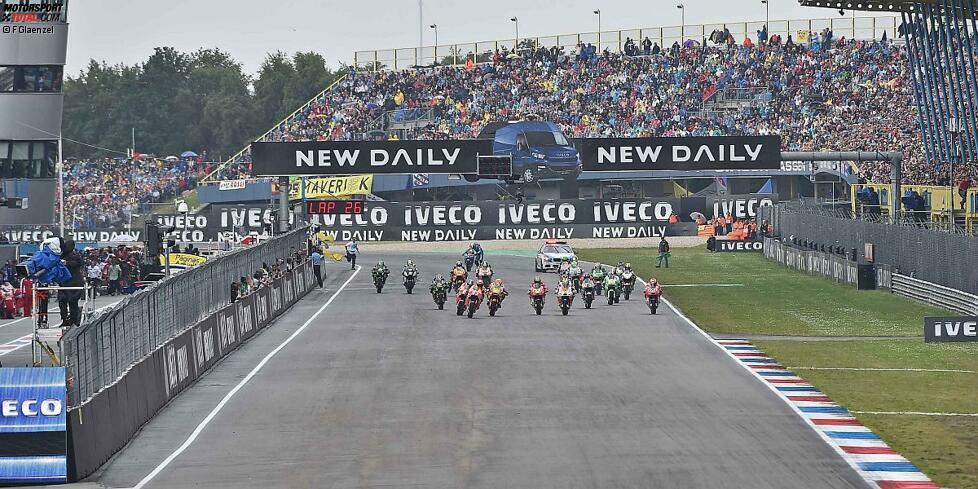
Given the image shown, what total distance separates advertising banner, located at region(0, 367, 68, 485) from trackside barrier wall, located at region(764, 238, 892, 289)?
36.6 m

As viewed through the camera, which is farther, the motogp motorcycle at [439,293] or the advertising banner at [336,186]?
the advertising banner at [336,186]

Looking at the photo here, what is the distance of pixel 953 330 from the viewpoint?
68.1 ft

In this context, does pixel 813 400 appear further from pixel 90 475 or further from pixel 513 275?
pixel 513 275

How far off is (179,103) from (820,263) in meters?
100

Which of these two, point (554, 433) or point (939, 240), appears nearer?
point (554, 433)

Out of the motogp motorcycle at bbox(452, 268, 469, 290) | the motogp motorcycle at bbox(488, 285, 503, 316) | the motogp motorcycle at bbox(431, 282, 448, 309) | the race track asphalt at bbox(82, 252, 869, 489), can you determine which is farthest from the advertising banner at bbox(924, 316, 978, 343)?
the motogp motorcycle at bbox(452, 268, 469, 290)

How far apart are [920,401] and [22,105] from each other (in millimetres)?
51682

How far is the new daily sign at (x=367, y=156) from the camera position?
56.3 meters

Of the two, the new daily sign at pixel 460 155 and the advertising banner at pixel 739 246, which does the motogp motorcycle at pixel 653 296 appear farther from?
the advertising banner at pixel 739 246

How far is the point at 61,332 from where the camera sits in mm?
18797

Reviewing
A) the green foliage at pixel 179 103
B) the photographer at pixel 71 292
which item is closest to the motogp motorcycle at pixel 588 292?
the photographer at pixel 71 292

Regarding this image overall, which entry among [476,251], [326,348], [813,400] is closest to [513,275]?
[476,251]

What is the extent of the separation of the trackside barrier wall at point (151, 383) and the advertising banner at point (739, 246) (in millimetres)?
39375

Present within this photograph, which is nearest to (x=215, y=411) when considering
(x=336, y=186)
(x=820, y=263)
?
(x=820, y=263)
